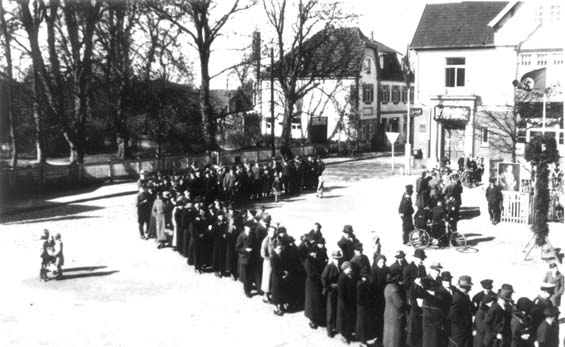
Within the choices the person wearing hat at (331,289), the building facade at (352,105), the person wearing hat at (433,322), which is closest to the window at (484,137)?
the building facade at (352,105)

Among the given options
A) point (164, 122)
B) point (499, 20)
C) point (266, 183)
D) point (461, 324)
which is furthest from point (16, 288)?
point (499, 20)

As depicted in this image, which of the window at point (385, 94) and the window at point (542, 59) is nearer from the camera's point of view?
the window at point (542, 59)

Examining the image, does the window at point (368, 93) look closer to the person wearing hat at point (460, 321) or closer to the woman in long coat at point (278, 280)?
the woman in long coat at point (278, 280)

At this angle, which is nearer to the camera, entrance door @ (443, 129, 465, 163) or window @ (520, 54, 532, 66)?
window @ (520, 54, 532, 66)

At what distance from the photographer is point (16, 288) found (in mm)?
13695

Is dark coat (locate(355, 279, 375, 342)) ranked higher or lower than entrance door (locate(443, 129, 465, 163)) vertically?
lower

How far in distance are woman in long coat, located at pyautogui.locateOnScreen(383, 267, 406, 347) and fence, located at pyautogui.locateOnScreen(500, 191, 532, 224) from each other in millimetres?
11753

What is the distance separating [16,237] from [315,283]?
11.0 meters

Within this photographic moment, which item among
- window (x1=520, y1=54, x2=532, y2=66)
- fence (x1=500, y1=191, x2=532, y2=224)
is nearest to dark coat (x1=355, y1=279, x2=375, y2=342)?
fence (x1=500, y1=191, x2=532, y2=224)

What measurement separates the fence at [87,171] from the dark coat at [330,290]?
19.1 meters

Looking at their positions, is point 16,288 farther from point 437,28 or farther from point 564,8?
point 437,28

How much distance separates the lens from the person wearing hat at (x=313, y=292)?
37.1ft

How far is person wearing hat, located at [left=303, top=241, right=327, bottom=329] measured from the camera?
11320 mm

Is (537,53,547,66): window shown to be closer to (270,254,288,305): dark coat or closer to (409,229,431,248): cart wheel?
(409,229,431,248): cart wheel
